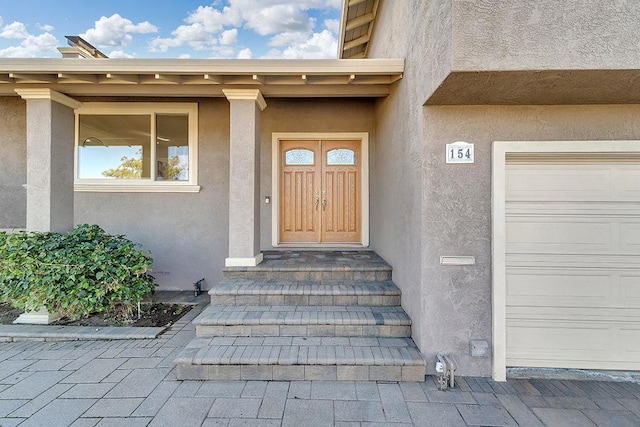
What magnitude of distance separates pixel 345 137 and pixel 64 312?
4.87m

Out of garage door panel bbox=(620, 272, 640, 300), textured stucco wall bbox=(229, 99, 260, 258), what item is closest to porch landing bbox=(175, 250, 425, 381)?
textured stucco wall bbox=(229, 99, 260, 258)

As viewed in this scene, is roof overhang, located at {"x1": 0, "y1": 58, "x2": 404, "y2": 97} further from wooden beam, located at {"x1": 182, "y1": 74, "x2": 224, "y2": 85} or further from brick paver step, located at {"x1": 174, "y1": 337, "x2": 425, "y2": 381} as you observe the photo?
brick paver step, located at {"x1": 174, "y1": 337, "x2": 425, "y2": 381}

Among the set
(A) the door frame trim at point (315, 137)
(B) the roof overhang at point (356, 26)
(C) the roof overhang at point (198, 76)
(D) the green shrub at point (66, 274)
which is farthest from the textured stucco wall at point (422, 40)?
(D) the green shrub at point (66, 274)

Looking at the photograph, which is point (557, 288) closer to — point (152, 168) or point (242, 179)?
point (242, 179)

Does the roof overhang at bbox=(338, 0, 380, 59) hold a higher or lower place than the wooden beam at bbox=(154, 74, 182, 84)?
higher

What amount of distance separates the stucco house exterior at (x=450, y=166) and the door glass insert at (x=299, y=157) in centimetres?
108

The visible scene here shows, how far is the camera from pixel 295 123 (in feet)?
16.8

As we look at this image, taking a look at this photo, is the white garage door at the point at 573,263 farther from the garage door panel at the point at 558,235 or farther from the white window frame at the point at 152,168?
the white window frame at the point at 152,168

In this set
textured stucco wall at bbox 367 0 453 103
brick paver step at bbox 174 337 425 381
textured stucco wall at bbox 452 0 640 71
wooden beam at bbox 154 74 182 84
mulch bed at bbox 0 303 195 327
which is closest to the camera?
textured stucco wall at bbox 452 0 640 71

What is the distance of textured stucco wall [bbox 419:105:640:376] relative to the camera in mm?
2672

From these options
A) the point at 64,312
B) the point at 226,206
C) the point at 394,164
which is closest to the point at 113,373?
the point at 64,312

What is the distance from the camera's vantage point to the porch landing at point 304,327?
2.59 metres

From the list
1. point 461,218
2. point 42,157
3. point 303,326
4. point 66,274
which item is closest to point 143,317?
point 66,274

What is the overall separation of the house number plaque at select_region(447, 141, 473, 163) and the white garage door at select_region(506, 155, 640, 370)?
19.1 inches
